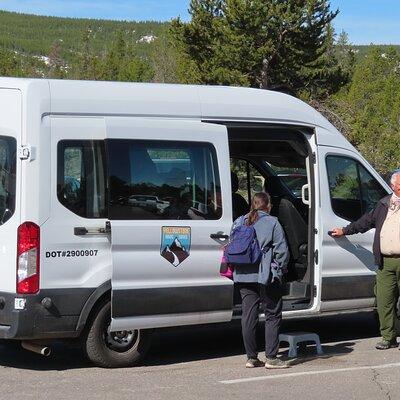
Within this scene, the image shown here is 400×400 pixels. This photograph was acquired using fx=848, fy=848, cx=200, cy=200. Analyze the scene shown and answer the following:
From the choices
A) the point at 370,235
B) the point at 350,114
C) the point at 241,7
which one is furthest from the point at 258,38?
the point at 370,235

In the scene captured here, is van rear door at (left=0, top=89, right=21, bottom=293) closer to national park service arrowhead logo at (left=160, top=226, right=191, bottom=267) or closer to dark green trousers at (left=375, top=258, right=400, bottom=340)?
national park service arrowhead logo at (left=160, top=226, right=191, bottom=267)

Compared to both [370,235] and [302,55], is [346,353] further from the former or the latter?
[302,55]

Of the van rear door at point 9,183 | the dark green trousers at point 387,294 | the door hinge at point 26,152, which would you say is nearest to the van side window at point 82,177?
the door hinge at point 26,152

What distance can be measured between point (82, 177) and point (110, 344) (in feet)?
4.77

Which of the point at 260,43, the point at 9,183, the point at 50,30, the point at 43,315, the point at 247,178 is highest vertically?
the point at 50,30

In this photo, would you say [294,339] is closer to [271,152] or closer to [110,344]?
[110,344]

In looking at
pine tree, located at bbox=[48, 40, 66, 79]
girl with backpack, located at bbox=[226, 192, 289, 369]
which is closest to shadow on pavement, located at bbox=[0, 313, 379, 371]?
girl with backpack, located at bbox=[226, 192, 289, 369]

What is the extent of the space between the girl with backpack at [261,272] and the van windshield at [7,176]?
6.09 ft

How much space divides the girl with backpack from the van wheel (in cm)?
90

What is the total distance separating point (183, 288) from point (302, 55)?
3144 centimetres

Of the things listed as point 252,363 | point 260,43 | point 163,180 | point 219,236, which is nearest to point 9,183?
point 163,180

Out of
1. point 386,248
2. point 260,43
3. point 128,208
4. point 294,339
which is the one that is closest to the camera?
point 128,208

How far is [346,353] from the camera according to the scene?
8.15 m

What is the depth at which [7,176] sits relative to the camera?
22.4 feet
